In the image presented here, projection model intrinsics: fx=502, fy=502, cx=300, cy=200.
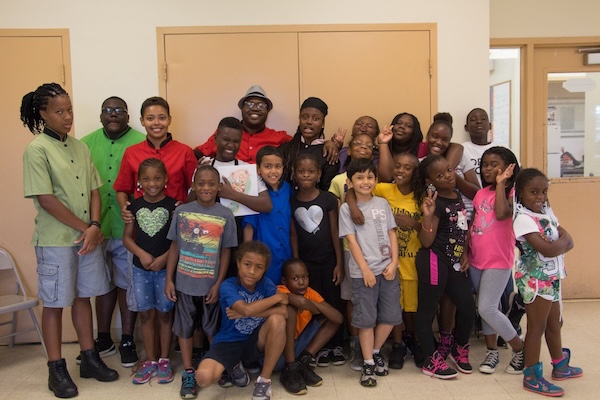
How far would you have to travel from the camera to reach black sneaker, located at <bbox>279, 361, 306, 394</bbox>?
9.32ft

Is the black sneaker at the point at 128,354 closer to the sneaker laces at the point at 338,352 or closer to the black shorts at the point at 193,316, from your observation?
the black shorts at the point at 193,316

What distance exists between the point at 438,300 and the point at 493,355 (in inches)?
Result: 20.7

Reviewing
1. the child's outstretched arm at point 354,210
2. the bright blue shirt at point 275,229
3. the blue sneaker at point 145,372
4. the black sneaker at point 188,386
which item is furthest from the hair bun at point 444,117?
the blue sneaker at point 145,372


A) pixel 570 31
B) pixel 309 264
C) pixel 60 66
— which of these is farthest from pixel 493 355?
pixel 60 66

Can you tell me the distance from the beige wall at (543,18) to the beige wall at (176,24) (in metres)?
0.76

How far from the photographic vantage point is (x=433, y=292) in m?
3.02

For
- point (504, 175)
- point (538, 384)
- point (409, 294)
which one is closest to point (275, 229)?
point (409, 294)

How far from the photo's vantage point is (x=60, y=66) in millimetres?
3633

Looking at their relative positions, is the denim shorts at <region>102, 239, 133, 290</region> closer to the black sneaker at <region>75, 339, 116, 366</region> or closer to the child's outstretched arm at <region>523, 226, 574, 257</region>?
the black sneaker at <region>75, 339, 116, 366</region>

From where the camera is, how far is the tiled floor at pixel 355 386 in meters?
2.81

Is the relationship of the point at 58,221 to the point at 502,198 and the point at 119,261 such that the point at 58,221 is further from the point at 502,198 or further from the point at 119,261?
the point at 502,198

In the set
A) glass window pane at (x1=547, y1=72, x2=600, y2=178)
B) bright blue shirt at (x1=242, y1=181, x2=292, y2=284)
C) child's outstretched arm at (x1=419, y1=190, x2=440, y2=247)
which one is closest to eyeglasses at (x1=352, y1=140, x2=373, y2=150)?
child's outstretched arm at (x1=419, y1=190, x2=440, y2=247)

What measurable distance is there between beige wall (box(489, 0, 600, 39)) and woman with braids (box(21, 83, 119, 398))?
3.57 meters

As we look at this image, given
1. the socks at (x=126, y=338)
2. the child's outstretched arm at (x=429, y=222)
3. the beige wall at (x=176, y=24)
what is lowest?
the socks at (x=126, y=338)
